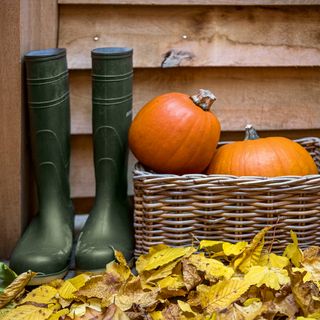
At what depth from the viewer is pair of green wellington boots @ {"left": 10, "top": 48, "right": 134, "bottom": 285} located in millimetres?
1495

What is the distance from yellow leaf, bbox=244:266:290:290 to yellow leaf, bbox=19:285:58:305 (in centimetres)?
41

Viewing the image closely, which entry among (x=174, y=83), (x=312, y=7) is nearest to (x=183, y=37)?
(x=174, y=83)

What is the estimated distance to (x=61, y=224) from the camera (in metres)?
1.55

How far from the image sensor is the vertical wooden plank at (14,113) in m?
1.50

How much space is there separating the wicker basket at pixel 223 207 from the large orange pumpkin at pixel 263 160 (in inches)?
3.2

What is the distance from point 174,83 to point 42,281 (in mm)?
730

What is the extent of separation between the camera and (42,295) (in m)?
1.29

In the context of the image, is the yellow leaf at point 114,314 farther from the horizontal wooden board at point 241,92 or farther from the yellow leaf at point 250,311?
the horizontal wooden board at point 241,92

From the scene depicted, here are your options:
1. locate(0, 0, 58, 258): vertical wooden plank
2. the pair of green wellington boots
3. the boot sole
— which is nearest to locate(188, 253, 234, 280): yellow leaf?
the pair of green wellington boots

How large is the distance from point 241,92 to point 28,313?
97 cm

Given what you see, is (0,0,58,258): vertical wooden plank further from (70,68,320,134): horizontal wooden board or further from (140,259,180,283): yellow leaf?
(140,259,180,283): yellow leaf

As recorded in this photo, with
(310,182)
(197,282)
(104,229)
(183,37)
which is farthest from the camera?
(183,37)

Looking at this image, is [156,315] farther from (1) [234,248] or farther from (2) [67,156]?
(2) [67,156]

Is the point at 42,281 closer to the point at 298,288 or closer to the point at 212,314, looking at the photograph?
the point at 212,314
